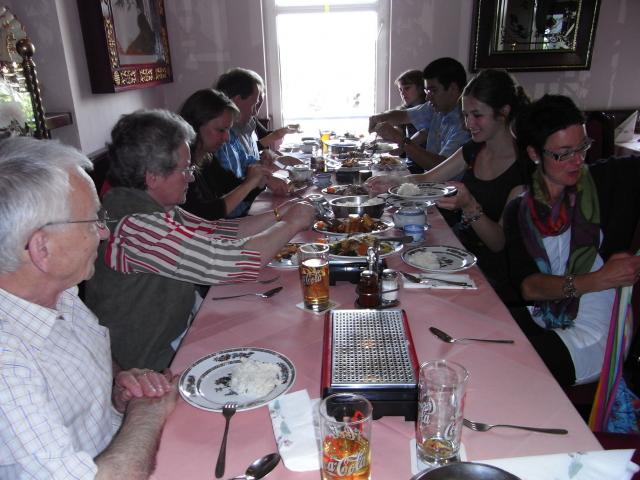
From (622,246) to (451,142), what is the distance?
1.95 meters

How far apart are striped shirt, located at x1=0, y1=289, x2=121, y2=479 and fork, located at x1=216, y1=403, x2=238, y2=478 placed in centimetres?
21

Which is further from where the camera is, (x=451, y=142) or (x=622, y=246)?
(x=451, y=142)

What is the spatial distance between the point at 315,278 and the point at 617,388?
952mm

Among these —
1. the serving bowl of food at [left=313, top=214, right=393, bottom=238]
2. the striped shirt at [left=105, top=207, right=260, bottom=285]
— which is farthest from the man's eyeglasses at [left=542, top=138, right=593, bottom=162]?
the striped shirt at [left=105, top=207, right=260, bottom=285]

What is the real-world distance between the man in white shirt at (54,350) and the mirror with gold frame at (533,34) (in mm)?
4951

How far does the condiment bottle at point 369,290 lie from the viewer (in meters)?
1.40

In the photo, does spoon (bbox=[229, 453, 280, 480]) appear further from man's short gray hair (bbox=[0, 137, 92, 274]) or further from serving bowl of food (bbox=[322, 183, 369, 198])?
serving bowl of food (bbox=[322, 183, 369, 198])

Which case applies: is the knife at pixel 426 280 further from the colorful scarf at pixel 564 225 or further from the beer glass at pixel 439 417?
the beer glass at pixel 439 417

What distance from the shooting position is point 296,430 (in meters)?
0.93

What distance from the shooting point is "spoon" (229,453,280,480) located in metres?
0.83

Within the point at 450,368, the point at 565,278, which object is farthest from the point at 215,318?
the point at 565,278

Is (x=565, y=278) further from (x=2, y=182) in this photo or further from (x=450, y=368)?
(x=2, y=182)

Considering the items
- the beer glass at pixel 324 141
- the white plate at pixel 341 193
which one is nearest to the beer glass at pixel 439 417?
the white plate at pixel 341 193

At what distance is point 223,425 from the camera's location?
97 cm
